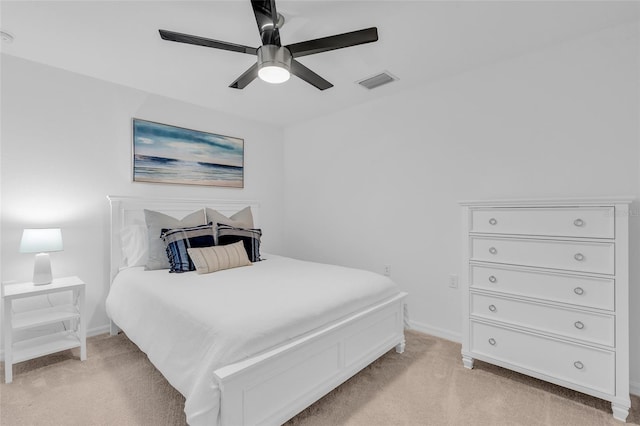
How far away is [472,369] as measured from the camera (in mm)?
2225

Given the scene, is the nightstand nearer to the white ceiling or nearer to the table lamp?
the table lamp

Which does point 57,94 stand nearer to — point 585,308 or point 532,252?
point 532,252

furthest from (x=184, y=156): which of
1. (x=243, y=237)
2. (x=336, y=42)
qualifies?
(x=336, y=42)

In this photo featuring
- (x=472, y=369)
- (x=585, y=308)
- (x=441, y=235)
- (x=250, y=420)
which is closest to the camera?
(x=250, y=420)

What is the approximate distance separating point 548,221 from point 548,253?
205 mm

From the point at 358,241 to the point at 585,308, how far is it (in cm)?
203

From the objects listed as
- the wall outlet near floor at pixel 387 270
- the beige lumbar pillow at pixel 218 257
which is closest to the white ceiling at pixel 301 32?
the beige lumbar pillow at pixel 218 257

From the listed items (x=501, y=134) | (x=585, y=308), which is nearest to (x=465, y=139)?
(x=501, y=134)

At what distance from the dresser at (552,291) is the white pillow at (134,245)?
107 inches

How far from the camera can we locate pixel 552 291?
193cm

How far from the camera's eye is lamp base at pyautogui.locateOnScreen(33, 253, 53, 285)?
226 centimetres

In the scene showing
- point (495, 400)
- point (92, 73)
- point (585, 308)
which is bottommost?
point (495, 400)

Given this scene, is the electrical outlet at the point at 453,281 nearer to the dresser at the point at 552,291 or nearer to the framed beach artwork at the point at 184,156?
the dresser at the point at 552,291

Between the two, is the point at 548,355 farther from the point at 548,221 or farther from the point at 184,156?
the point at 184,156
